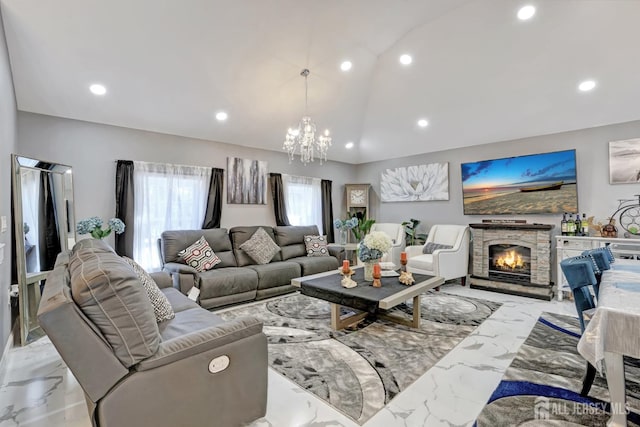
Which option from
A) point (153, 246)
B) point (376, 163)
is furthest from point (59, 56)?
point (376, 163)

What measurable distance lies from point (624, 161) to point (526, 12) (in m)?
2.58

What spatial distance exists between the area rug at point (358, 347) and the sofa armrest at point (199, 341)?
0.83 meters

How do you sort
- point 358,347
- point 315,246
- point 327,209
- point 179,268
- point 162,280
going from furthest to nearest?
point 327,209, point 315,246, point 179,268, point 162,280, point 358,347

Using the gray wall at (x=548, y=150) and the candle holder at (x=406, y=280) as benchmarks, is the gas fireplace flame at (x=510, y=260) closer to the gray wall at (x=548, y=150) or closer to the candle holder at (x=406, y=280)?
the gray wall at (x=548, y=150)

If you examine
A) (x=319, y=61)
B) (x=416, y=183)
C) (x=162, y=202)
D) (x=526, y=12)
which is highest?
(x=526, y=12)

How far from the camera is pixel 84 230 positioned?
376cm

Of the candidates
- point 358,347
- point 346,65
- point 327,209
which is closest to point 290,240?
point 327,209

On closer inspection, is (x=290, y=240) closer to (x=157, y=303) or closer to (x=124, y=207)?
(x=124, y=207)

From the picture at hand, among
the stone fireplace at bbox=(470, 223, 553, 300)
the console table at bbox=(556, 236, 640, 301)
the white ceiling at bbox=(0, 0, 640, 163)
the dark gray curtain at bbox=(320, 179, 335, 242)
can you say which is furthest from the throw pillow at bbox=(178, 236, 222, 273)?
the console table at bbox=(556, 236, 640, 301)

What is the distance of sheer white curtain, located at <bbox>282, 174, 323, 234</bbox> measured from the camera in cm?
637

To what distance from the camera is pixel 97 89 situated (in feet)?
12.2

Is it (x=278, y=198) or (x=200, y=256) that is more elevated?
(x=278, y=198)

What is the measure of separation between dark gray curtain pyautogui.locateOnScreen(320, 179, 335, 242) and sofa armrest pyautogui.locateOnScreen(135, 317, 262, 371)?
5055 millimetres

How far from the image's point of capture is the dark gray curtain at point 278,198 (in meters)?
6.06
